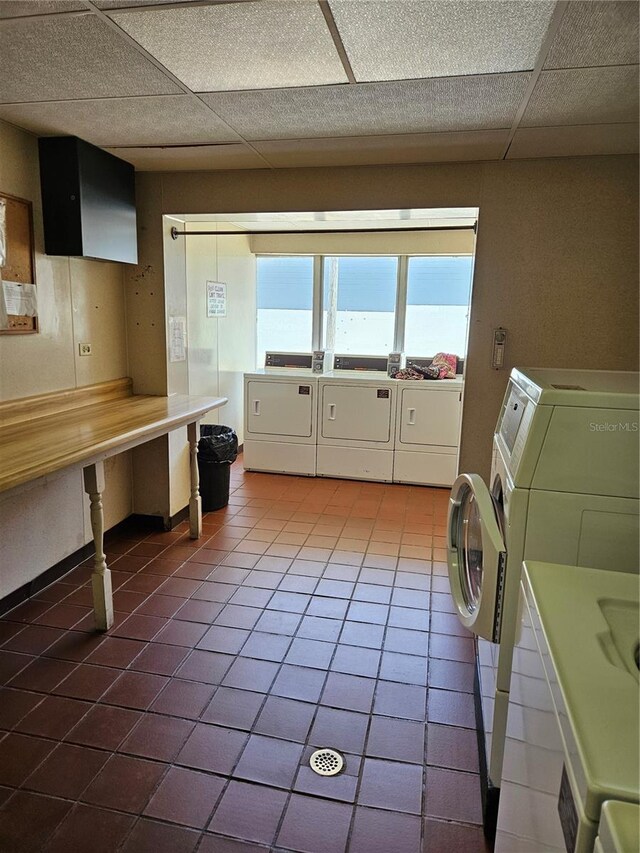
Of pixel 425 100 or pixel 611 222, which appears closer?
pixel 425 100

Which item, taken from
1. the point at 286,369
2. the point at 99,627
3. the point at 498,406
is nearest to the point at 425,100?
the point at 498,406

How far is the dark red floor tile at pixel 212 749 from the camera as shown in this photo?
1.78m

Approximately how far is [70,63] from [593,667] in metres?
2.31

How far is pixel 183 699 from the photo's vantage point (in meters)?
2.08

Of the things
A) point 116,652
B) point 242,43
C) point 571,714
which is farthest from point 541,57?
point 116,652

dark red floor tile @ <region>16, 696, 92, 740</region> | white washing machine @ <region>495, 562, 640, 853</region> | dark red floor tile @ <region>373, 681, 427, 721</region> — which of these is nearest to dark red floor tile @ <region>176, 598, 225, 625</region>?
dark red floor tile @ <region>16, 696, 92, 740</region>

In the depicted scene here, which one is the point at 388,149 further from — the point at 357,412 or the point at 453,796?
the point at 453,796

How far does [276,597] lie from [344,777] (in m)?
1.16

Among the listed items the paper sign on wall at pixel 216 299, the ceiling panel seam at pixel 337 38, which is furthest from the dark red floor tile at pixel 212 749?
the paper sign on wall at pixel 216 299

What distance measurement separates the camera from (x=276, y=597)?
9.34 feet

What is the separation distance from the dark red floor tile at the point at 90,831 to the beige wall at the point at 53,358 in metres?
1.33

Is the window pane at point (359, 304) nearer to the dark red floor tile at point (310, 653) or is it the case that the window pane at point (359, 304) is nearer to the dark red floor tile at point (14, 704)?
the dark red floor tile at point (310, 653)

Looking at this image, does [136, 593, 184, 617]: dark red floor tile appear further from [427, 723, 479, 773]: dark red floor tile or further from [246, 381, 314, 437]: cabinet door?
[246, 381, 314, 437]: cabinet door

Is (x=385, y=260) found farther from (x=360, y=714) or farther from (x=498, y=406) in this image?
(x=360, y=714)
